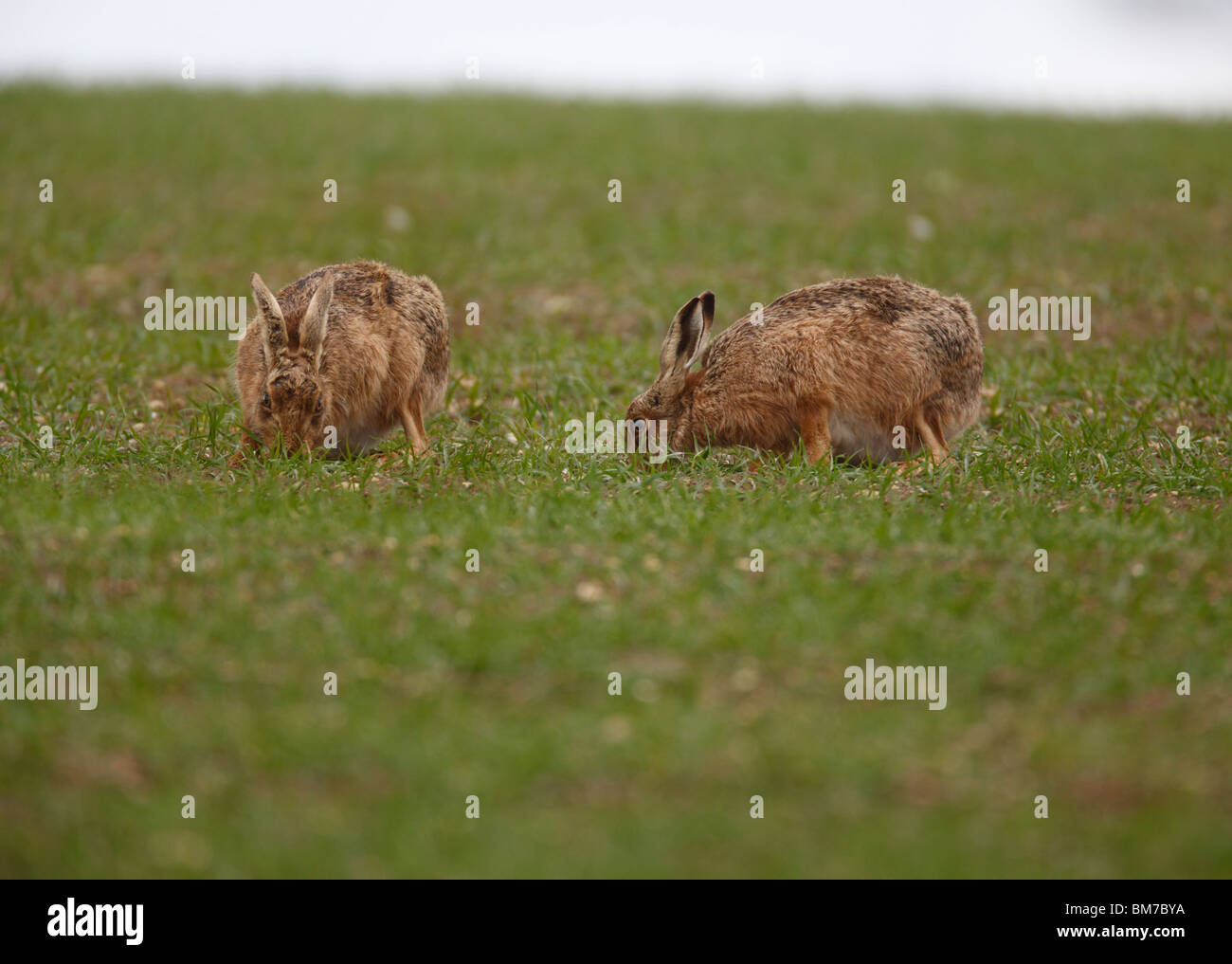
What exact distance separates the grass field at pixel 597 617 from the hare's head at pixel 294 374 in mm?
216

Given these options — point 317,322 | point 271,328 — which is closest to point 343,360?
point 317,322

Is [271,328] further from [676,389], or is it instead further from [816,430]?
[816,430]

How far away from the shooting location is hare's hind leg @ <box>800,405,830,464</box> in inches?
308

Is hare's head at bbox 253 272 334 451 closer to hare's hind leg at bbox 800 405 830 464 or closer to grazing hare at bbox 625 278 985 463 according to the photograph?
grazing hare at bbox 625 278 985 463

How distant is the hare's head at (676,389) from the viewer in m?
8.01

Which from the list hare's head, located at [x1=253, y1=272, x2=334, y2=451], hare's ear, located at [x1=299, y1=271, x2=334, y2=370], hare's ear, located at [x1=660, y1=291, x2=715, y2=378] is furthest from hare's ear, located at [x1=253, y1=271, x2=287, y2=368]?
hare's ear, located at [x1=660, y1=291, x2=715, y2=378]

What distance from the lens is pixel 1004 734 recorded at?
16.0 ft

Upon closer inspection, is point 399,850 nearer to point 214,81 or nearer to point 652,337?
point 652,337

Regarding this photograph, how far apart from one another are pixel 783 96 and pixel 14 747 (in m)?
19.5

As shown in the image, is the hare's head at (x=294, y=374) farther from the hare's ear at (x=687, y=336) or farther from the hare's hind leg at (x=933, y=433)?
the hare's hind leg at (x=933, y=433)

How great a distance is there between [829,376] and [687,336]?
0.92 meters

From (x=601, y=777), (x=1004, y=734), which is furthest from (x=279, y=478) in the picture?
(x=1004, y=734)

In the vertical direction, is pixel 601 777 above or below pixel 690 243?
below

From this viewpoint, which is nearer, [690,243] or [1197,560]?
[1197,560]
